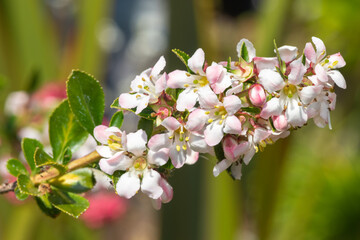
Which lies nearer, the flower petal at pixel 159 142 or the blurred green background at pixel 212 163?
the flower petal at pixel 159 142

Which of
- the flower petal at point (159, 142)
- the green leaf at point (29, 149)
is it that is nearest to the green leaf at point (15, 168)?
the green leaf at point (29, 149)

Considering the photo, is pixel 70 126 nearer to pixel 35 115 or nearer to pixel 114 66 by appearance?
pixel 35 115

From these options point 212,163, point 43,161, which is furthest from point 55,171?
point 212,163

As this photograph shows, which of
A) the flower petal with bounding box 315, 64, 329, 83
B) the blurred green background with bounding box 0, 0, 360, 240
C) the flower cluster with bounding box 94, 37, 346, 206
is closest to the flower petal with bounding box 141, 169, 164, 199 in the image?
the flower cluster with bounding box 94, 37, 346, 206

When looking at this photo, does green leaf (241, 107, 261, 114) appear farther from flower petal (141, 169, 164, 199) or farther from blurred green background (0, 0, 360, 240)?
blurred green background (0, 0, 360, 240)

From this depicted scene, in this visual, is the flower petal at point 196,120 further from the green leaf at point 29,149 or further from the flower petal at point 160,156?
the green leaf at point 29,149
